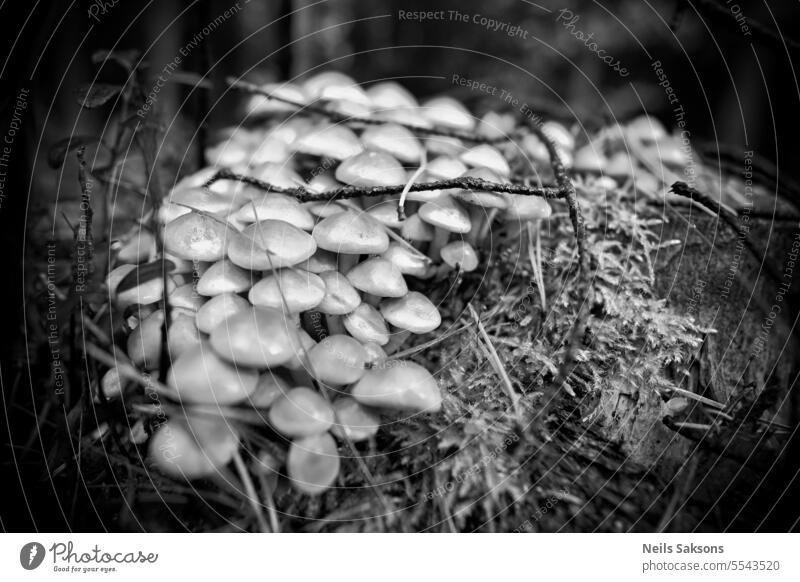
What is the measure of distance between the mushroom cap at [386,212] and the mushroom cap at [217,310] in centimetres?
36

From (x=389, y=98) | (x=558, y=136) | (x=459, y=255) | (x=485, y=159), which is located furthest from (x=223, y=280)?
(x=558, y=136)

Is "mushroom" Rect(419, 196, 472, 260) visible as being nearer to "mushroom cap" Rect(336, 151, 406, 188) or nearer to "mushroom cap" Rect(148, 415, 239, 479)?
"mushroom cap" Rect(336, 151, 406, 188)

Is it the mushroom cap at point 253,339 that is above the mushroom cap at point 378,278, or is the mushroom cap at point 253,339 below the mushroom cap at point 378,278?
below

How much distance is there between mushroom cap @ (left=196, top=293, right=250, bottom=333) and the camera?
0.89 m

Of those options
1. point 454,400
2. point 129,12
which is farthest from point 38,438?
point 129,12

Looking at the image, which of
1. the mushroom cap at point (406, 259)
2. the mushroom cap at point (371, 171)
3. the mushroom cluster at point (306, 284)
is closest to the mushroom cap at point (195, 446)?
the mushroom cluster at point (306, 284)

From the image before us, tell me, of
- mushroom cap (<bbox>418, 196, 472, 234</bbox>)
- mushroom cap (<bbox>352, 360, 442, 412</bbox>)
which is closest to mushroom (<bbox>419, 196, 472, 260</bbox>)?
mushroom cap (<bbox>418, 196, 472, 234</bbox>)

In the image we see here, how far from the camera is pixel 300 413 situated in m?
0.83

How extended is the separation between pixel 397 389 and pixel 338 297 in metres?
0.22

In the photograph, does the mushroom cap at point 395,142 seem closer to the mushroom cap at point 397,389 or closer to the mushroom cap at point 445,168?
the mushroom cap at point 445,168

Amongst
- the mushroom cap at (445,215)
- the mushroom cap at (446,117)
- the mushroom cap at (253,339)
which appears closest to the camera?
the mushroom cap at (253,339)

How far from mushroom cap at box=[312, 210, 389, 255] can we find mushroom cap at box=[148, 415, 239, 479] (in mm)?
388

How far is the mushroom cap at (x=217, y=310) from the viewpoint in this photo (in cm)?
89

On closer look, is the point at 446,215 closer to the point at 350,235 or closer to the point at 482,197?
the point at 482,197
